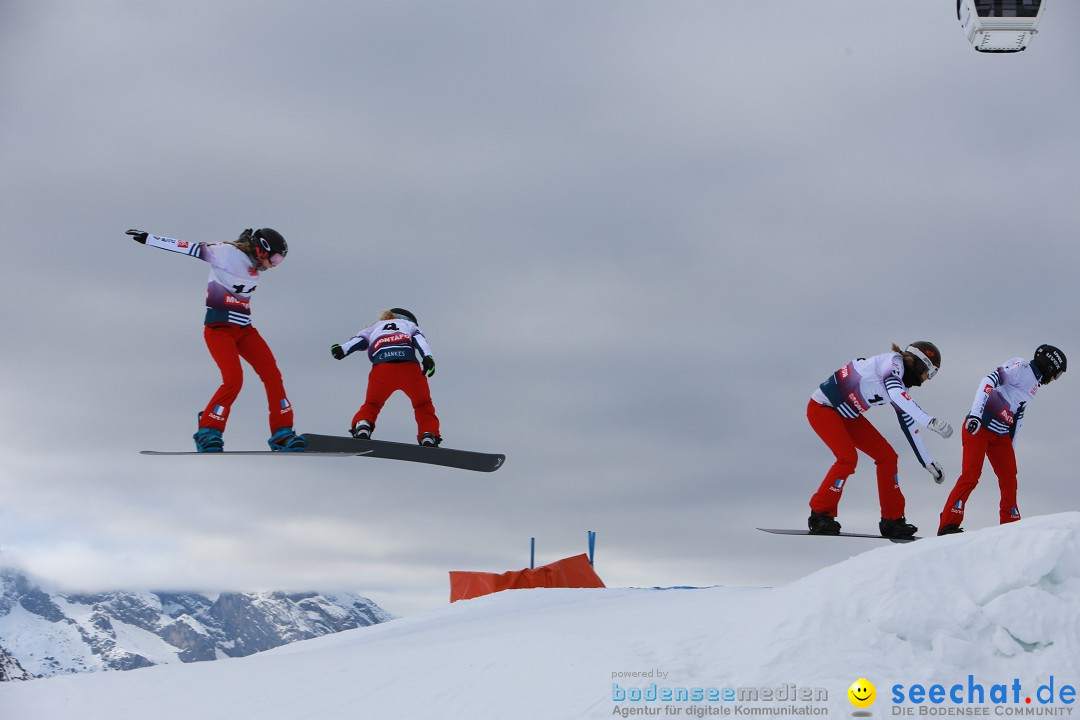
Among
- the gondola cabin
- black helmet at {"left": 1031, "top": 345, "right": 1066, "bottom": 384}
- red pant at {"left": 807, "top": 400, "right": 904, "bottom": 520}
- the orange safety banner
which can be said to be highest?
the gondola cabin

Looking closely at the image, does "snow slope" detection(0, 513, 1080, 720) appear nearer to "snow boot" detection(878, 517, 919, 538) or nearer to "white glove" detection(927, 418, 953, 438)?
"white glove" detection(927, 418, 953, 438)

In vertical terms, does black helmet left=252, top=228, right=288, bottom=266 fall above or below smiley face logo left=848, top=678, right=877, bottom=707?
above

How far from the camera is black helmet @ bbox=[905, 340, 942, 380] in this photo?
1174 centimetres

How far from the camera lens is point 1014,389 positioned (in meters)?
12.6

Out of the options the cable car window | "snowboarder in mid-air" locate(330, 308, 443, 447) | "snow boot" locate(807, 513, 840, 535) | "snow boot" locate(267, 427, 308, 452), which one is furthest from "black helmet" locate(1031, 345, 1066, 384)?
"snow boot" locate(267, 427, 308, 452)

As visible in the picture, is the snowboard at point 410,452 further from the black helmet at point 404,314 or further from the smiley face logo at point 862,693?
the smiley face logo at point 862,693

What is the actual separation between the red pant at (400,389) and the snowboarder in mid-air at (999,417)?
643 cm

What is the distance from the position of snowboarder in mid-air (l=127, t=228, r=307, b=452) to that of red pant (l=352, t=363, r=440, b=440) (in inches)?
46.4

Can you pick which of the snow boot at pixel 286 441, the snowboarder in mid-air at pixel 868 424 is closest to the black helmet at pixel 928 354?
the snowboarder in mid-air at pixel 868 424

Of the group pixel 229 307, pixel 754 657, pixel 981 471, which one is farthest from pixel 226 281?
pixel 981 471

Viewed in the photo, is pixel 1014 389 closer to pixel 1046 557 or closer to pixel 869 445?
pixel 869 445

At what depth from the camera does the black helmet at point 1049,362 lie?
12.4 m

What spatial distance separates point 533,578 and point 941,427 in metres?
6.15

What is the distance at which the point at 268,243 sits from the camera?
1124cm
